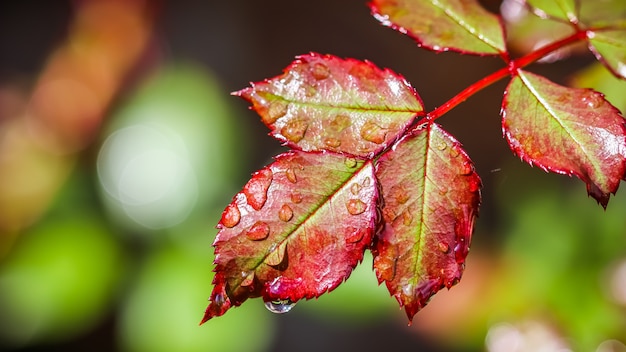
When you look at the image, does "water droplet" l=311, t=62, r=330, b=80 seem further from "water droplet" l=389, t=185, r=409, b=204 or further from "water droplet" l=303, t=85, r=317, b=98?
"water droplet" l=389, t=185, r=409, b=204

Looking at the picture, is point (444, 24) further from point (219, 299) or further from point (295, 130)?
point (219, 299)

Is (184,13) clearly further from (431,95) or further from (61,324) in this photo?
(61,324)

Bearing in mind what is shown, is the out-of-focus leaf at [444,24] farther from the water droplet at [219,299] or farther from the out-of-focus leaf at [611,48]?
the water droplet at [219,299]

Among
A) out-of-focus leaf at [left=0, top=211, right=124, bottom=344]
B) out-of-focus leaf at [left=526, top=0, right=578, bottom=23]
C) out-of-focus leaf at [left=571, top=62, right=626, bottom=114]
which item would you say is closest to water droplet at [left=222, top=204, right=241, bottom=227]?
out-of-focus leaf at [left=526, top=0, right=578, bottom=23]

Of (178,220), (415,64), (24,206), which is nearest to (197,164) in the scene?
(178,220)

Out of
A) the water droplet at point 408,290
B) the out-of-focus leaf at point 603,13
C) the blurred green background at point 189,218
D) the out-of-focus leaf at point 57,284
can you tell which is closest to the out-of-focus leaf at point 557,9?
the out-of-focus leaf at point 603,13

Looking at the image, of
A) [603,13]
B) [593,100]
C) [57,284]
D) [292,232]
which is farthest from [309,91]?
[57,284]
